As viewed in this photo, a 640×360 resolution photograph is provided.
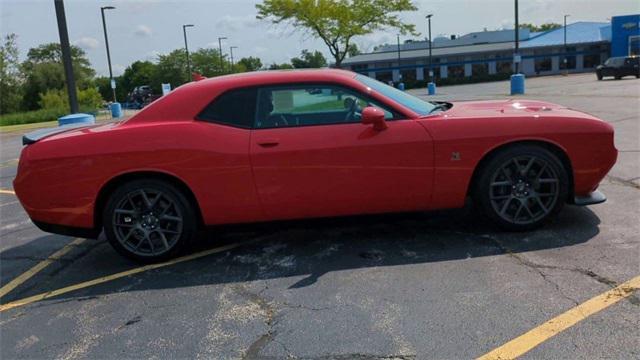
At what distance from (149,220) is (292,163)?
131cm

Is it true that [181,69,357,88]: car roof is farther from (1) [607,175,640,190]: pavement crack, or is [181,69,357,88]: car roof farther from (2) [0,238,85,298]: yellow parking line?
(1) [607,175,640,190]: pavement crack

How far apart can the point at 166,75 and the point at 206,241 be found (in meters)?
65.2

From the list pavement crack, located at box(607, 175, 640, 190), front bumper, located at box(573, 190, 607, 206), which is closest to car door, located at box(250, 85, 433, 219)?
front bumper, located at box(573, 190, 607, 206)

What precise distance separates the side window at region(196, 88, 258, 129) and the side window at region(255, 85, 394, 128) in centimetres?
7

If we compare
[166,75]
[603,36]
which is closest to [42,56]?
[166,75]

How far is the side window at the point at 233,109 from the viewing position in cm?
427

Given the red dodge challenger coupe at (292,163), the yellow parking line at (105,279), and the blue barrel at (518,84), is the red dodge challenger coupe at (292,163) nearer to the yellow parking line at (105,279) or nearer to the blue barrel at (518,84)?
the yellow parking line at (105,279)

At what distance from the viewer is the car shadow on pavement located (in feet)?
13.3

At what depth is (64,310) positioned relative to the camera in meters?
3.69

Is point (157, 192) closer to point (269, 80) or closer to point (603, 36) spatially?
point (269, 80)

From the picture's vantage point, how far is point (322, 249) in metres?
4.46

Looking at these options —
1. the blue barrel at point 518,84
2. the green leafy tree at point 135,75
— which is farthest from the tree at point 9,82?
the blue barrel at point 518,84

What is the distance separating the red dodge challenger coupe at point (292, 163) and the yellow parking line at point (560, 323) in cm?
119

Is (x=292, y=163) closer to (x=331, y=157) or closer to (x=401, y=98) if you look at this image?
(x=331, y=157)
